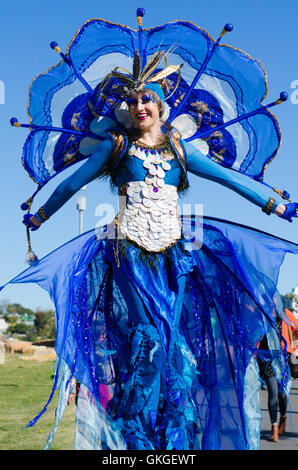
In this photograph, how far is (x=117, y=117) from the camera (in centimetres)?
433

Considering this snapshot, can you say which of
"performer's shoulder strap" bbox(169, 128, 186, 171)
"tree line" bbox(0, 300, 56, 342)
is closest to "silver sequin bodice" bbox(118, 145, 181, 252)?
"performer's shoulder strap" bbox(169, 128, 186, 171)

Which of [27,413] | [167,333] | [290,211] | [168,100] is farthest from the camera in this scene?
[27,413]

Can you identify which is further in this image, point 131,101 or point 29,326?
point 29,326

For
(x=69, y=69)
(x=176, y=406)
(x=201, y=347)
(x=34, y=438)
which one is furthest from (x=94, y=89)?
(x=34, y=438)

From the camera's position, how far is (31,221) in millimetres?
4266

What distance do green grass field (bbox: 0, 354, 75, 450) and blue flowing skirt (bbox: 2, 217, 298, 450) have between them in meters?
1.51

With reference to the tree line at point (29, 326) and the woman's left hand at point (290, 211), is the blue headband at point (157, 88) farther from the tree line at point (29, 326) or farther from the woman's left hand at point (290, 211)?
the tree line at point (29, 326)

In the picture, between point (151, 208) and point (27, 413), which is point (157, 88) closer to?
point (151, 208)

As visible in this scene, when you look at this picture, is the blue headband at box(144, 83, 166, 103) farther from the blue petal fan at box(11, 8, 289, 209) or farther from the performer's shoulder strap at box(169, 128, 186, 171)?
the performer's shoulder strap at box(169, 128, 186, 171)

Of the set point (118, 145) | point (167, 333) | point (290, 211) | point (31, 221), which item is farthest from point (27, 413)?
point (290, 211)

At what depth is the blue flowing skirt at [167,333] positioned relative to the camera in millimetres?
3812

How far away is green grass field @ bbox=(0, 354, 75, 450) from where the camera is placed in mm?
5473

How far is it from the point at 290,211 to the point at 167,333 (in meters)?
1.12

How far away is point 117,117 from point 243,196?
0.98m
